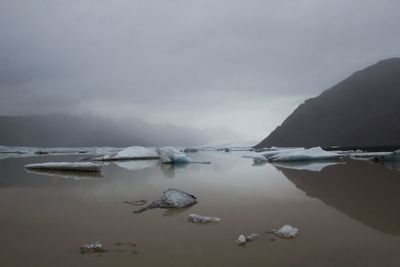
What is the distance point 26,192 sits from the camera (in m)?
7.93

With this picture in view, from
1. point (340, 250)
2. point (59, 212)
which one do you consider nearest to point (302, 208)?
point (340, 250)

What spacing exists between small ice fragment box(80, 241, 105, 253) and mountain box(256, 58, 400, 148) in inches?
3288

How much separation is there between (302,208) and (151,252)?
340cm

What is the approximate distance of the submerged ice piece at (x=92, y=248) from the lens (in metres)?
3.52

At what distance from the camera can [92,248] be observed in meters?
3.58

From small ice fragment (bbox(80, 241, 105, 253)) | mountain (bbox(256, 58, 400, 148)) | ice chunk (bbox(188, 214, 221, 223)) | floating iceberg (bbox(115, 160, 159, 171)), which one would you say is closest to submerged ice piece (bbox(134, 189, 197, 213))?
ice chunk (bbox(188, 214, 221, 223))

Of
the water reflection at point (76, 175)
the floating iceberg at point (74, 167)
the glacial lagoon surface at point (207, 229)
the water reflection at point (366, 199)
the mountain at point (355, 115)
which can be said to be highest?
the mountain at point (355, 115)

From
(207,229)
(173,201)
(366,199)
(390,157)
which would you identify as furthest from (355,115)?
(207,229)

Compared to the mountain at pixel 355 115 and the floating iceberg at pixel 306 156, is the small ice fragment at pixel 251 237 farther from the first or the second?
the mountain at pixel 355 115

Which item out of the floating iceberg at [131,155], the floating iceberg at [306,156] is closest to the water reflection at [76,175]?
the floating iceberg at [131,155]

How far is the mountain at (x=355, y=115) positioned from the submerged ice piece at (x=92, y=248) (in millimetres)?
83511

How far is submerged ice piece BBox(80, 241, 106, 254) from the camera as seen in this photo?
3516mm

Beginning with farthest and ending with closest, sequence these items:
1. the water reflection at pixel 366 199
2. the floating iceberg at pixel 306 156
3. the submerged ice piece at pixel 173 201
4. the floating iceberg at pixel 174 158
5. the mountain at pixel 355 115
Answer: the mountain at pixel 355 115 < the floating iceberg at pixel 306 156 < the floating iceberg at pixel 174 158 < the submerged ice piece at pixel 173 201 < the water reflection at pixel 366 199

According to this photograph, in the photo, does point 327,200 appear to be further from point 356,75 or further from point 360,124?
point 356,75
